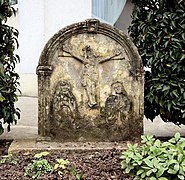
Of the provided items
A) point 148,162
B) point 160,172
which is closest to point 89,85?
point 148,162

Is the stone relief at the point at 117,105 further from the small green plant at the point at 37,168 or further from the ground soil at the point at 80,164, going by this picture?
the small green plant at the point at 37,168

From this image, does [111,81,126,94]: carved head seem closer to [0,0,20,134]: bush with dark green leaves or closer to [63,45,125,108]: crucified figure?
[63,45,125,108]: crucified figure

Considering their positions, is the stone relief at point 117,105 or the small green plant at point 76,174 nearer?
the small green plant at point 76,174

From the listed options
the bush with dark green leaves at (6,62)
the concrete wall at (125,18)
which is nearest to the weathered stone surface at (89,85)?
the bush with dark green leaves at (6,62)

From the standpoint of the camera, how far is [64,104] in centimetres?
452

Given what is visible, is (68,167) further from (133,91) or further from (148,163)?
(133,91)

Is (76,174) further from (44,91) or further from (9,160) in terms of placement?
(44,91)

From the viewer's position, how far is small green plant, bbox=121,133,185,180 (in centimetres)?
312

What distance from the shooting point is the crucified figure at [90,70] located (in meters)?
4.55

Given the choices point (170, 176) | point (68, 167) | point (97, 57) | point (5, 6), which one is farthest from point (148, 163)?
point (5, 6)

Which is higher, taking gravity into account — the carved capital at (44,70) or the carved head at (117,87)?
the carved capital at (44,70)

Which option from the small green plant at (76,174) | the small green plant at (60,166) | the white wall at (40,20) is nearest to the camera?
the small green plant at (76,174)

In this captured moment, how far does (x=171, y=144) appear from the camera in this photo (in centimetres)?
343

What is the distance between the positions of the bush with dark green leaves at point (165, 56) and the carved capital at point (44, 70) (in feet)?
3.60
